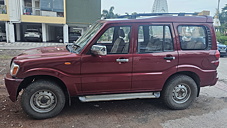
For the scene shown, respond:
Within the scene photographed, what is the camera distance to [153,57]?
13.6 ft

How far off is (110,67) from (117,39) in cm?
70

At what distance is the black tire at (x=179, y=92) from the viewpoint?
14.5ft

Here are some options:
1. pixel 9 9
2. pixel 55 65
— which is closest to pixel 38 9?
pixel 9 9

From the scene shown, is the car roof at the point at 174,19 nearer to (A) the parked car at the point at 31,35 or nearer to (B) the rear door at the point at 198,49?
(B) the rear door at the point at 198,49

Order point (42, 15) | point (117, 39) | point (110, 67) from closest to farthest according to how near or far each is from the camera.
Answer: point (110, 67) → point (117, 39) → point (42, 15)

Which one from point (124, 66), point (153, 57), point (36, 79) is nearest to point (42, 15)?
point (36, 79)

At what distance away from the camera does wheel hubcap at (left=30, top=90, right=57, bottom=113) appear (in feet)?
12.4

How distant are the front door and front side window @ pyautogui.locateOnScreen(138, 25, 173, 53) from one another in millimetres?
360

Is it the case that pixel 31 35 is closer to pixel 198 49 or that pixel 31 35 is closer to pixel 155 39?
pixel 155 39

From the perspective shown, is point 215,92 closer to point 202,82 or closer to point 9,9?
point 202,82

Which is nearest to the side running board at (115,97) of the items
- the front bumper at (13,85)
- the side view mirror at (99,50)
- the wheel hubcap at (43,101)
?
the wheel hubcap at (43,101)

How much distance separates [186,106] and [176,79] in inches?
29.1

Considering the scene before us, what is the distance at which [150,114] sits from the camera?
167 inches

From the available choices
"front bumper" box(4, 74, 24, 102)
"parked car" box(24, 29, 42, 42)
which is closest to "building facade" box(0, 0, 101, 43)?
"parked car" box(24, 29, 42, 42)
